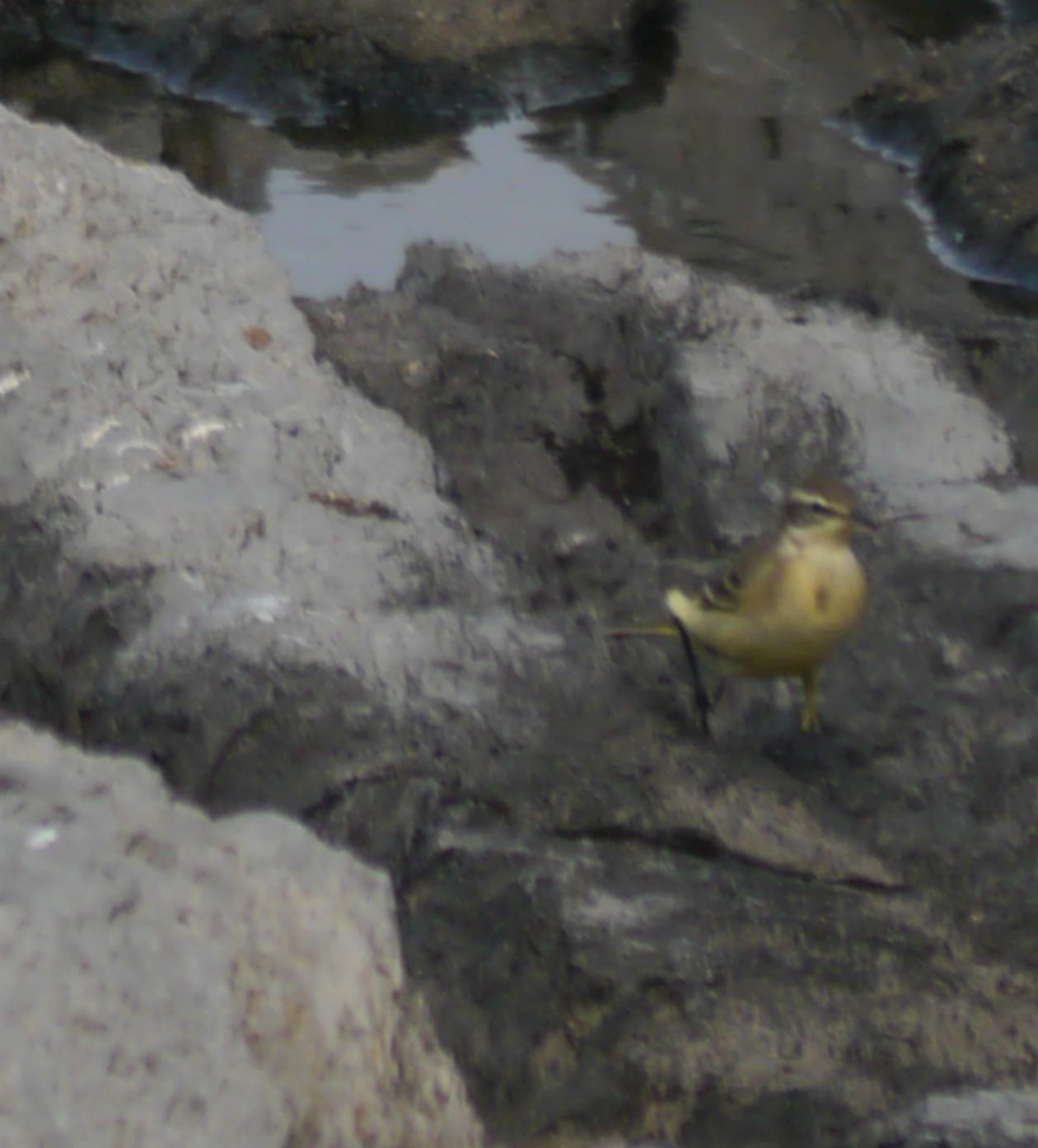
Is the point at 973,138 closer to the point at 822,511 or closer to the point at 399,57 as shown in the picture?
the point at 399,57

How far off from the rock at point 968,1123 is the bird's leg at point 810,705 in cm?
119

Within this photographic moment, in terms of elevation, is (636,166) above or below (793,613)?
below

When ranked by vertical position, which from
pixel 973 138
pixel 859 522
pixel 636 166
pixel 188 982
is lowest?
pixel 636 166

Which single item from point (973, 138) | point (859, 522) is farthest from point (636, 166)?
point (859, 522)

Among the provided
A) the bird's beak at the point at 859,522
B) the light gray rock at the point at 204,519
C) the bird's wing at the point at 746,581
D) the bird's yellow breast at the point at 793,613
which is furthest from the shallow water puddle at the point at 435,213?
the bird's yellow breast at the point at 793,613

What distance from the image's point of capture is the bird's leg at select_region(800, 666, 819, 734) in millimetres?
4203

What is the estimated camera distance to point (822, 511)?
13.8 feet

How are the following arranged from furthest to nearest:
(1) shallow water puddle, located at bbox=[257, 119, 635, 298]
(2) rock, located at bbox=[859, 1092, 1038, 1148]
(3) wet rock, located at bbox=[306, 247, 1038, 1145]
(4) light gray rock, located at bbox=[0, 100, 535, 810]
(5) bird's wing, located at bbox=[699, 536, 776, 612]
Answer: (1) shallow water puddle, located at bbox=[257, 119, 635, 298], (5) bird's wing, located at bbox=[699, 536, 776, 612], (4) light gray rock, located at bbox=[0, 100, 535, 810], (3) wet rock, located at bbox=[306, 247, 1038, 1145], (2) rock, located at bbox=[859, 1092, 1038, 1148]

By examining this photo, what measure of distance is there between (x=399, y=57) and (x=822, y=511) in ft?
19.7

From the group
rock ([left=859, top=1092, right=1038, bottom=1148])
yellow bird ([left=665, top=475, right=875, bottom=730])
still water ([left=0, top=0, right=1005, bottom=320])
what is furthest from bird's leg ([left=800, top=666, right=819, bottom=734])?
still water ([left=0, top=0, right=1005, bottom=320])

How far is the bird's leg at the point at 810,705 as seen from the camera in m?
4.20

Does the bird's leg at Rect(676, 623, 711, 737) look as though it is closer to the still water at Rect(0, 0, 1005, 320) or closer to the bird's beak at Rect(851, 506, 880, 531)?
the bird's beak at Rect(851, 506, 880, 531)

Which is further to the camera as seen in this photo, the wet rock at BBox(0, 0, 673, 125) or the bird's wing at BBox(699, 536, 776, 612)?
the wet rock at BBox(0, 0, 673, 125)

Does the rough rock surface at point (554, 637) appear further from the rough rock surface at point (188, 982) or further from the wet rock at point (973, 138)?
the wet rock at point (973, 138)
